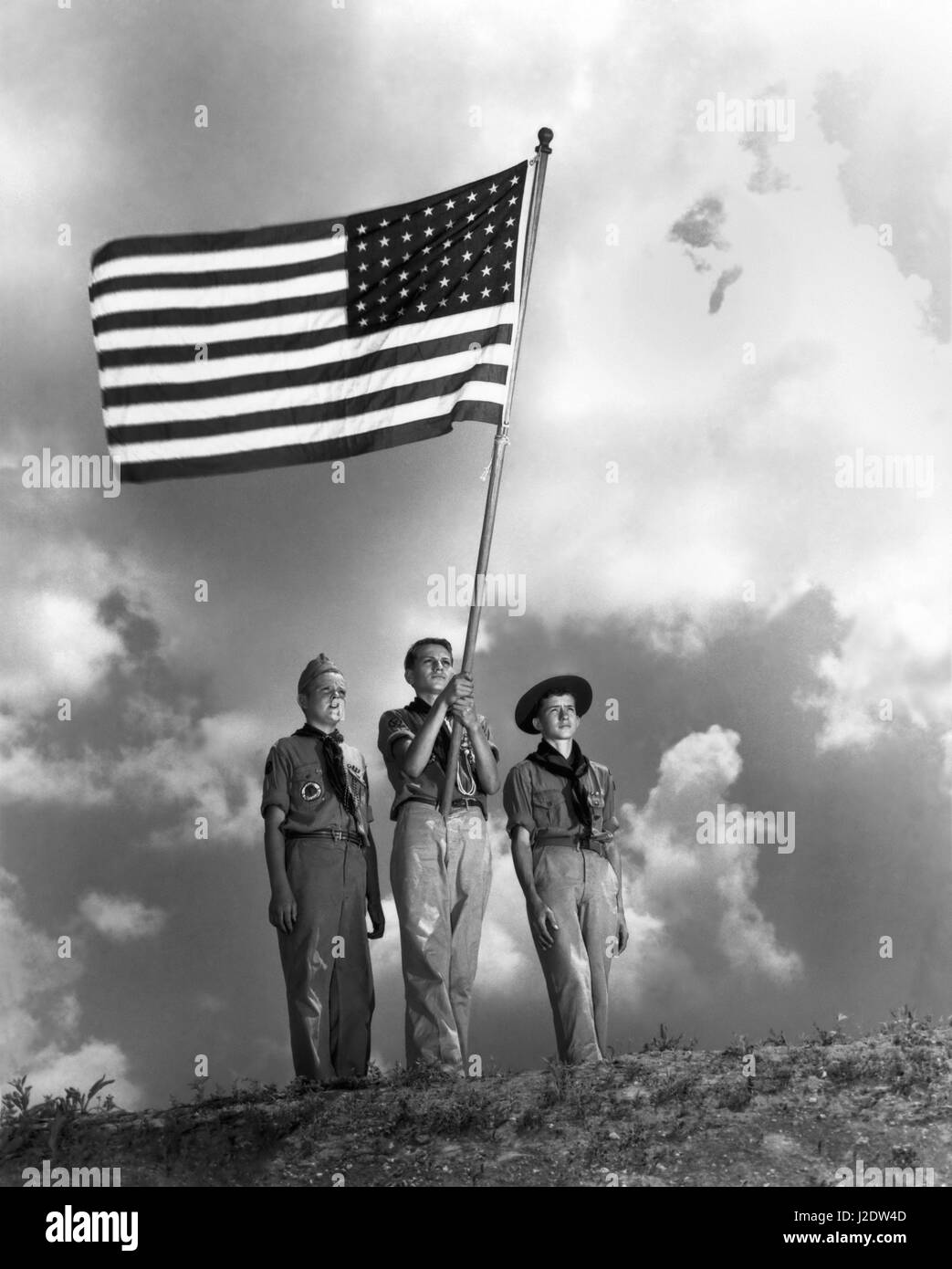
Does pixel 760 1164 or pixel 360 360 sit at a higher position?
pixel 360 360

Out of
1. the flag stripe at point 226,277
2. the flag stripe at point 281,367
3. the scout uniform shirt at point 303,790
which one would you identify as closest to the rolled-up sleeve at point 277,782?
the scout uniform shirt at point 303,790

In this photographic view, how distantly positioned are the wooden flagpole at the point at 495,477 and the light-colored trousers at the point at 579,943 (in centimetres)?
82

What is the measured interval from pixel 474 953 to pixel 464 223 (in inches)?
185

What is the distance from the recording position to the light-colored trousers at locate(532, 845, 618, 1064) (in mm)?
8672

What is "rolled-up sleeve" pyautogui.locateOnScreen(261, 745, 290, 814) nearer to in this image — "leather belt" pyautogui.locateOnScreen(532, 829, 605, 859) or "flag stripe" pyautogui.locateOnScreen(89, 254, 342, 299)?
"leather belt" pyautogui.locateOnScreen(532, 829, 605, 859)

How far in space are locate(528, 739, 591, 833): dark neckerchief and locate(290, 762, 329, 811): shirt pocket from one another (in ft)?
4.42

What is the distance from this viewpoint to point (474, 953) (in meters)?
8.75

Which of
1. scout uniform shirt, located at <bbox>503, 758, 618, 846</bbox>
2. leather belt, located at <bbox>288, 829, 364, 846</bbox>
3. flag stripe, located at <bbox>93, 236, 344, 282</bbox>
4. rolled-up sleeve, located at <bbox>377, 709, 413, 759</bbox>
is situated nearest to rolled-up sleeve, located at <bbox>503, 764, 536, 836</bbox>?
scout uniform shirt, located at <bbox>503, 758, 618, 846</bbox>

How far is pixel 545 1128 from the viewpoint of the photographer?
7250 mm

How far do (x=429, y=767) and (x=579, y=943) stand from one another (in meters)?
1.39

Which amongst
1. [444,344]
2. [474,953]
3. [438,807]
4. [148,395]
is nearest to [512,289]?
[444,344]

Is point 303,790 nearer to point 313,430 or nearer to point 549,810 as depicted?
point 549,810

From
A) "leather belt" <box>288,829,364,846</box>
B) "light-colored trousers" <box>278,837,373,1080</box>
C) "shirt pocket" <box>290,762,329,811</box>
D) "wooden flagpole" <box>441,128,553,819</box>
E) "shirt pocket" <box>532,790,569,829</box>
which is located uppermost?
"wooden flagpole" <box>441,128,553,819</box>

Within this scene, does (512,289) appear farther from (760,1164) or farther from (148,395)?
(760,1164)
